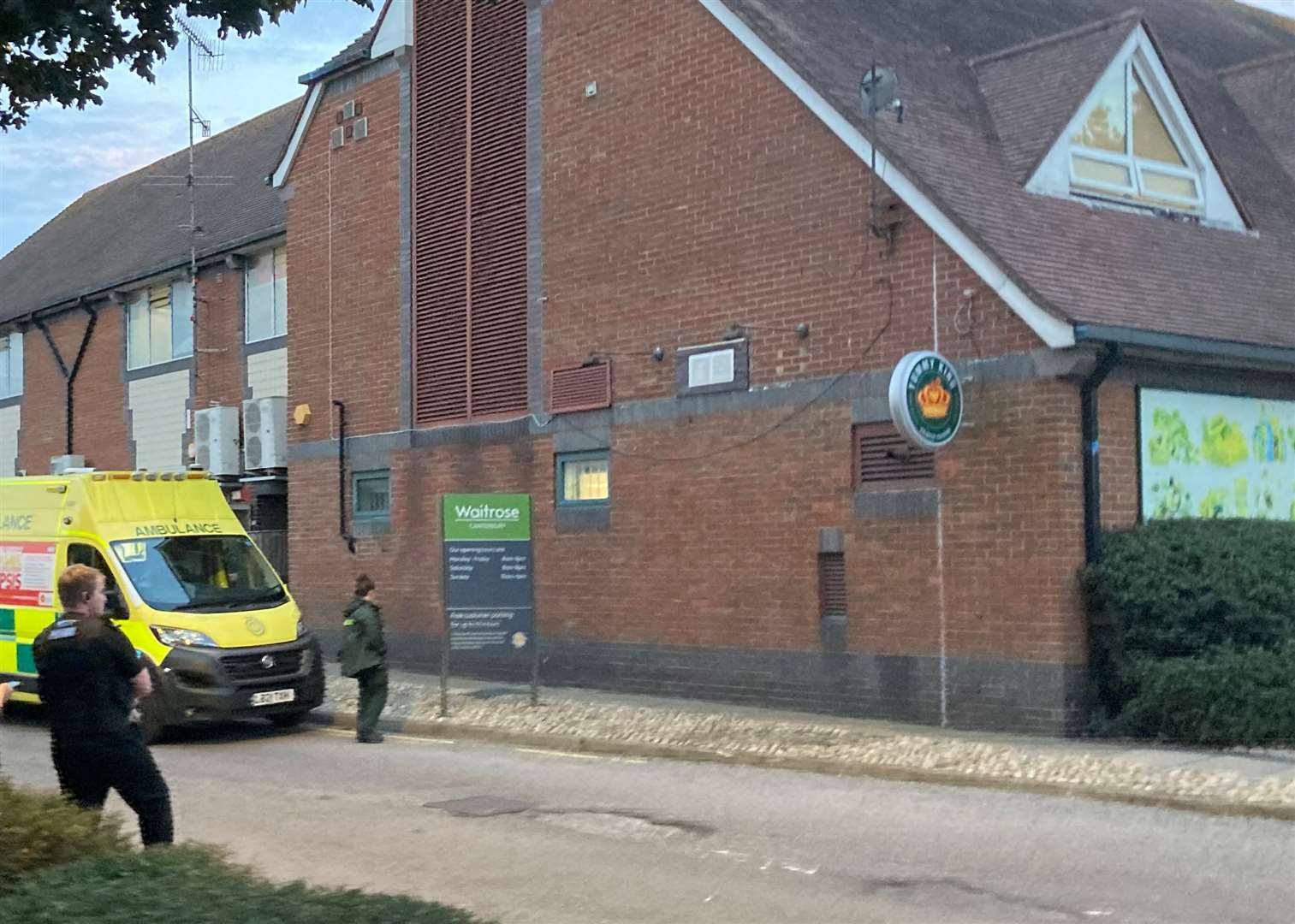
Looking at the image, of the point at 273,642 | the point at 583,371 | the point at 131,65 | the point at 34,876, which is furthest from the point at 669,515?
the point at 34,876

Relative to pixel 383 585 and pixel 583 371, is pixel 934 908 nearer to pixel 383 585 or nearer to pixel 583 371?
pixel 583 371

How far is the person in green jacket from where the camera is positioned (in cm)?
1517

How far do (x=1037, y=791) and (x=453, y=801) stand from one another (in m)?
4.27

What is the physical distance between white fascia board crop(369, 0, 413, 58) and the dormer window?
9.92 metres

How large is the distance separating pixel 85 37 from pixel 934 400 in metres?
8.37

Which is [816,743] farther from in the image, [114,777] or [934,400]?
[114,777]

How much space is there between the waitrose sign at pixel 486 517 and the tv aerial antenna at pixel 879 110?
4880mm

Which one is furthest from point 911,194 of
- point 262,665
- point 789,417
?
point 262,665

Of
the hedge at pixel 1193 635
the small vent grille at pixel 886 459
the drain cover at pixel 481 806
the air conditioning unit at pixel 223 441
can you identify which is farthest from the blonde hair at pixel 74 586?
the air conditioning unit at pixel 223 441

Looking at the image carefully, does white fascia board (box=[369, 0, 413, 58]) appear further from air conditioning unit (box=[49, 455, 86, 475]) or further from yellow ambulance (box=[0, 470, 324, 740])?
air conditioning unit (box=[49, 455, 86, 475])

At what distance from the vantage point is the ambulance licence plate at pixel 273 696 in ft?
49.9

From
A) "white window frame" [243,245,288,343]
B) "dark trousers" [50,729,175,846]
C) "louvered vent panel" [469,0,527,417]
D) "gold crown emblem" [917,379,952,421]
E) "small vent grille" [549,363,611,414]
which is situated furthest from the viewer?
"white window frame" [243,245,288,343]

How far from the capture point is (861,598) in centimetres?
1549

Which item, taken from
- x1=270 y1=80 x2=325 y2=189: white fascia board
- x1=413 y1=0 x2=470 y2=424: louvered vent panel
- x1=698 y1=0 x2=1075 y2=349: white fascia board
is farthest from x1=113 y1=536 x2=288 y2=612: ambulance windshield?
x1=270 y1=80 x2=325 y2=189: white fascia board
